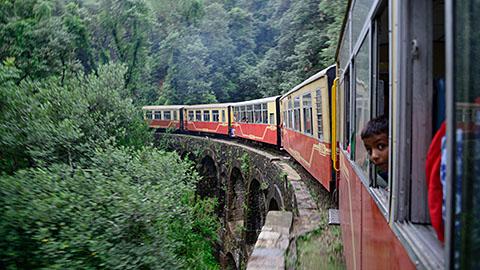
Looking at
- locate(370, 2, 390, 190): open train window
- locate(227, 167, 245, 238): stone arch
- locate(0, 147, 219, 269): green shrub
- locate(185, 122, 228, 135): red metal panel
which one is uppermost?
locate(370, 2, 390, 190): open train window

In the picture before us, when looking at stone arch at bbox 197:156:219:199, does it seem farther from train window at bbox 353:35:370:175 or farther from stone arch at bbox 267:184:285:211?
train window at bbox 353:35:370:175

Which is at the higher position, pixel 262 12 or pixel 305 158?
pixel 262 12

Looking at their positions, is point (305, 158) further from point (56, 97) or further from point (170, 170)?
point (56, 97)

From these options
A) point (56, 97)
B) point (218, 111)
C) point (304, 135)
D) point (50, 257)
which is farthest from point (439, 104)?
point (218, 111)

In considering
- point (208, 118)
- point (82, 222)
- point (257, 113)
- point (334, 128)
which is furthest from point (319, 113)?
point (208, 118)

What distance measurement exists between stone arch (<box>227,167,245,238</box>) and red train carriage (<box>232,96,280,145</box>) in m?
1.71

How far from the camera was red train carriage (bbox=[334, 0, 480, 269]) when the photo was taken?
0.79m

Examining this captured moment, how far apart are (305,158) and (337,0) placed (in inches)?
377

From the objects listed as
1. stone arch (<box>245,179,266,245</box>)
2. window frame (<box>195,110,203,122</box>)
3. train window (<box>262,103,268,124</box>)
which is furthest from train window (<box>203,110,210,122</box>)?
stone arch (<box>245,179,266,245</box>)

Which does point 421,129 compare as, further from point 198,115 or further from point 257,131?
point 198,115

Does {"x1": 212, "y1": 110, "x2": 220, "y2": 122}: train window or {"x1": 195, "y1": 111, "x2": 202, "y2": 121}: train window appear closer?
{"x1": 212, "y1": 110, "x2": 220, "y2": 122}: train window

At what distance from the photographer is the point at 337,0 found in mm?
16250

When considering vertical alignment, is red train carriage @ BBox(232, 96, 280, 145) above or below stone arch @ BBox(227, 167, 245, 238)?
above

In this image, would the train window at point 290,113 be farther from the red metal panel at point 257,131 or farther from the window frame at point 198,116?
the window frame at point 198,116
